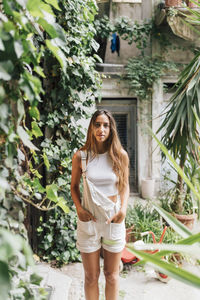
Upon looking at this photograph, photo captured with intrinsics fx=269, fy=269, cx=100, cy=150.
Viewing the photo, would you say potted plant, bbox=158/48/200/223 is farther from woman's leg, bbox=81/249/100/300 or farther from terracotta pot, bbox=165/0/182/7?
terracotta pot, bbox=165/0/182/7

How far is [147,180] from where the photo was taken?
18.2 feet

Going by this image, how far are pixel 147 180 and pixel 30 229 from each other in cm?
336

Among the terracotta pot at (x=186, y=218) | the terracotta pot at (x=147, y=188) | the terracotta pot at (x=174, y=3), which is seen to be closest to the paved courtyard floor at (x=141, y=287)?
the terracotta pot at (x=186, y=218)

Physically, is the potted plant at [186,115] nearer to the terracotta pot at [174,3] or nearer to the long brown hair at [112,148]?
the long brown hair at [112,148]

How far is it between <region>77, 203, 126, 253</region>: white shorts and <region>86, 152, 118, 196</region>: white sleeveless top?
133 millimetres

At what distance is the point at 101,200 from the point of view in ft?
5.94

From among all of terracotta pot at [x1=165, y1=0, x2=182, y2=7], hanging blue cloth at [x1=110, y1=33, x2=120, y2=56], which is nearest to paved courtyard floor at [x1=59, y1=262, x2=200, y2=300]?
hanging blue cloth at [x1=110, y1=33, x2=120, y2=56]

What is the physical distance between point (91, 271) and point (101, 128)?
991 mm

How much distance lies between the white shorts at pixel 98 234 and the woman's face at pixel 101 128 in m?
0.48

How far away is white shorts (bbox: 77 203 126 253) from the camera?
1.81 metres

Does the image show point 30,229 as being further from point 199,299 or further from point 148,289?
point 199,299

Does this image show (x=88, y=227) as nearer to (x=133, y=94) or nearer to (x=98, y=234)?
(x=98, y=234)

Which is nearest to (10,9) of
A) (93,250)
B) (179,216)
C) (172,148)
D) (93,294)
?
(93,250)

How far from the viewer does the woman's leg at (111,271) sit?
1.85 metres
